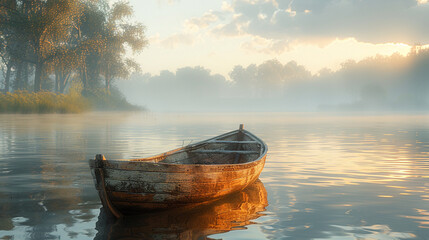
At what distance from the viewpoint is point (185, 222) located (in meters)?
7.06

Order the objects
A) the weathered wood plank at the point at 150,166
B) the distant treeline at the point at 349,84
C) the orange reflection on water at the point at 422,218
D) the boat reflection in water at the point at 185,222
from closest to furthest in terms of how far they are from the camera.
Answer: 1. the boat reflection in water at the point at 185,222
2. the weathered wood plank at the point at 150,166
3. the orange reflection on water at the point at 422,218
4. the distant treeline at the point at 349,84

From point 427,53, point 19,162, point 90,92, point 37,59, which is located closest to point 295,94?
point 427,53

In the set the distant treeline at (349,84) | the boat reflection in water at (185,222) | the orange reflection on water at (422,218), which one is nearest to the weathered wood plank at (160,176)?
the boat reflection in water at (185,222)

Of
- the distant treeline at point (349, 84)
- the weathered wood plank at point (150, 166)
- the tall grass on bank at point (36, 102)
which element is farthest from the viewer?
the distant treeline at point (349, 84)

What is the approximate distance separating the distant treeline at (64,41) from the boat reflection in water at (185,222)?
4111 centimetres

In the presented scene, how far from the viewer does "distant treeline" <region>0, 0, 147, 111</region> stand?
46.0 m

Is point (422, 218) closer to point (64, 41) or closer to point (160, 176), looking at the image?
point (160, 176)

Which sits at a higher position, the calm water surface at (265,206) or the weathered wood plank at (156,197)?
the weathered wood plank at (156,197)

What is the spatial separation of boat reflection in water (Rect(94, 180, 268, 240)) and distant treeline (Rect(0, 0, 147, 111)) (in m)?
41.1

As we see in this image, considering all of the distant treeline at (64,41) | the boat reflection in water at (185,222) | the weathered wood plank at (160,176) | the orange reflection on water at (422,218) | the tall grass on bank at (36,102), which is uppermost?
the distant treeline at (64,41)

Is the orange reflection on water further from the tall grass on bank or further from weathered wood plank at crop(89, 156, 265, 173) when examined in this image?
the tall grass on bank

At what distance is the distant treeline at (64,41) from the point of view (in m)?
46.0

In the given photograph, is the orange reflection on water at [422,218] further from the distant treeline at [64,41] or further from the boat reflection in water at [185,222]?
the distant treeline at [64,41]

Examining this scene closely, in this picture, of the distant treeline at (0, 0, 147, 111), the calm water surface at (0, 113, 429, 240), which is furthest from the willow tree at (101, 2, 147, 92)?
the calm water surface at (0, 113, 429, 240)
